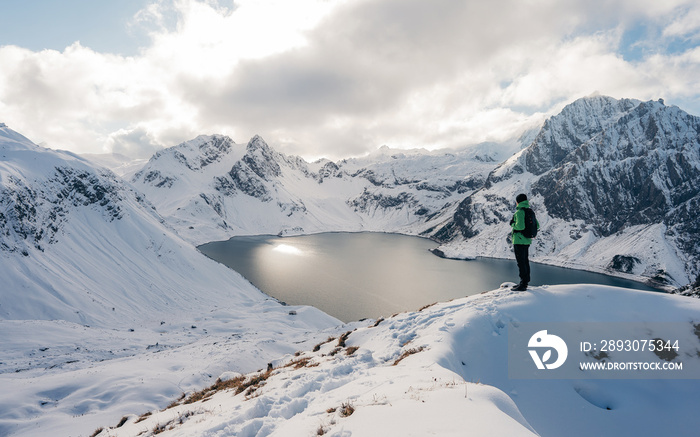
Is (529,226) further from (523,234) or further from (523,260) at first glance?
(523,260)

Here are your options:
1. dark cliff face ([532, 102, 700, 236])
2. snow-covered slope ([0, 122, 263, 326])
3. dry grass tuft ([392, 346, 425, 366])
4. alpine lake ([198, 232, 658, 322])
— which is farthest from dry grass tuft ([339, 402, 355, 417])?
dark cliff face ([532, 102, 700, 236])

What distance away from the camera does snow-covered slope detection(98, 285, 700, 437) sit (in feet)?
20.1

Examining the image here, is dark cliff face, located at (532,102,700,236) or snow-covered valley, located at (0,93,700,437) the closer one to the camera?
snow-covered valley, located at (0,93,700,437)

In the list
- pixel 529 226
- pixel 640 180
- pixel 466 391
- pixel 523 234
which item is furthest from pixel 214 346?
pixel 640 180

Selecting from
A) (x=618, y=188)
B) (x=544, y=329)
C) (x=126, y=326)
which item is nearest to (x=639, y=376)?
(x=544, y=329)

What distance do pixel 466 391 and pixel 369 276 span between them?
353ft

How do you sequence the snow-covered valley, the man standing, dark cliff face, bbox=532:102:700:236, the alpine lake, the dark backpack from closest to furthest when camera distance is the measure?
the snow-covered valley < the dark backpack < the man standing < the alpine lake < dark cliff face, bbox=532:102:700:236

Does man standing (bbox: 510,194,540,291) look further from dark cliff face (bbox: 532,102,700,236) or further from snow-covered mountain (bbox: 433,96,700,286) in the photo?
dark cliff face (bbox: 532,102,700,236)

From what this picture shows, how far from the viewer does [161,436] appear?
9281 millimetres

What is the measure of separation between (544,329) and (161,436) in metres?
13.7
